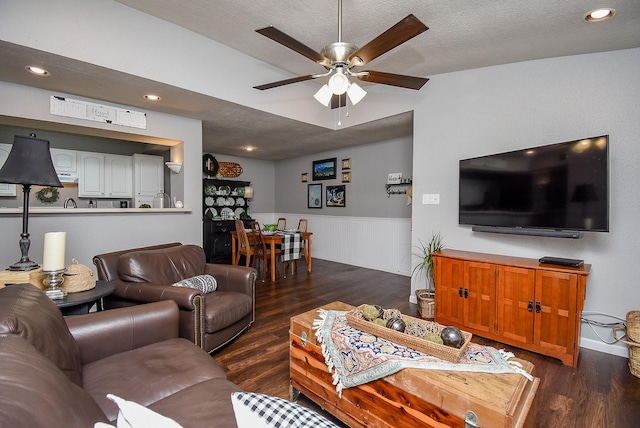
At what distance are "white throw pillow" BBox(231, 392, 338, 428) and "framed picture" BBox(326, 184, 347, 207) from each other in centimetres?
549

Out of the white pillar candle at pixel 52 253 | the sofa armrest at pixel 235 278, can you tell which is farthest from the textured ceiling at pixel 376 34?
the sofa armrest at pixel 235 278

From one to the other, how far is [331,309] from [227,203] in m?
5.28

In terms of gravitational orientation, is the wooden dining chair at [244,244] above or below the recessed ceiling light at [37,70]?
below

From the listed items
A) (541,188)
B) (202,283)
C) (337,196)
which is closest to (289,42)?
(202,283)

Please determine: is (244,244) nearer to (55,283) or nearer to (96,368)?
(55,283)

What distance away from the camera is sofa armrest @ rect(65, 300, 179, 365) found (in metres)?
1.44

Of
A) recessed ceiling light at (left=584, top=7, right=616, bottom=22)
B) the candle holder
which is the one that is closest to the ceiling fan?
recessed ceiling light at (left=584, top=7, right=616, bottom=22)

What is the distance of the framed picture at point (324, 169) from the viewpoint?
6320 mm

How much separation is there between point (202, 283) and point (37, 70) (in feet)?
7.46

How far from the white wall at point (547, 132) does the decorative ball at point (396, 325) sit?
1987 mm

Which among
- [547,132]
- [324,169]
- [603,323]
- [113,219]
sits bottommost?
[603,323]

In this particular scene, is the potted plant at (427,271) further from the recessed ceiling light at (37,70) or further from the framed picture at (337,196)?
the recessed ceiling light at (37,70)

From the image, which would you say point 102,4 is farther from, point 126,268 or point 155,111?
point 126,268

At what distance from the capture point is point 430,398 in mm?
1200
